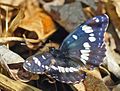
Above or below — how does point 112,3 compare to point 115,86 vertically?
above

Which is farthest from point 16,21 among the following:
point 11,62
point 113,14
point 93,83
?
point 93,83

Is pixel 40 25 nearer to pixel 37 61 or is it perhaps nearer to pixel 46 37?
pixel 46 37

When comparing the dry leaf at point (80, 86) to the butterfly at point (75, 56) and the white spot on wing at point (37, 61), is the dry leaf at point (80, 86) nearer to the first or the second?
the butterfly at point (75, 56)

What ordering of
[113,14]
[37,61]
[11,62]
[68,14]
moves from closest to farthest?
Result: [37,61], [11,62], [113,14], [68,14]

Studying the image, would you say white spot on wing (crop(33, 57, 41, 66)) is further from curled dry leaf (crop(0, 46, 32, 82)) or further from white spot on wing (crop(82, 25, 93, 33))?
white spot on wing (crop(82, 25, 93, 33))

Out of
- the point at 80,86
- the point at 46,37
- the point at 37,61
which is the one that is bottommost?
the point at 80,86

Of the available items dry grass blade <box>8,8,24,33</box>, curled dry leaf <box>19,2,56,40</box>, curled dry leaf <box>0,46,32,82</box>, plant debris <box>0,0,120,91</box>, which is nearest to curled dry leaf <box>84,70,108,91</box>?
plant debris <box>0,0,120,91</box>

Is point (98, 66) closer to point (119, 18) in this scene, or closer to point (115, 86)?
point (115, 86)

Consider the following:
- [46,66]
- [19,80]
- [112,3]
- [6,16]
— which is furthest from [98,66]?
[6,16]
